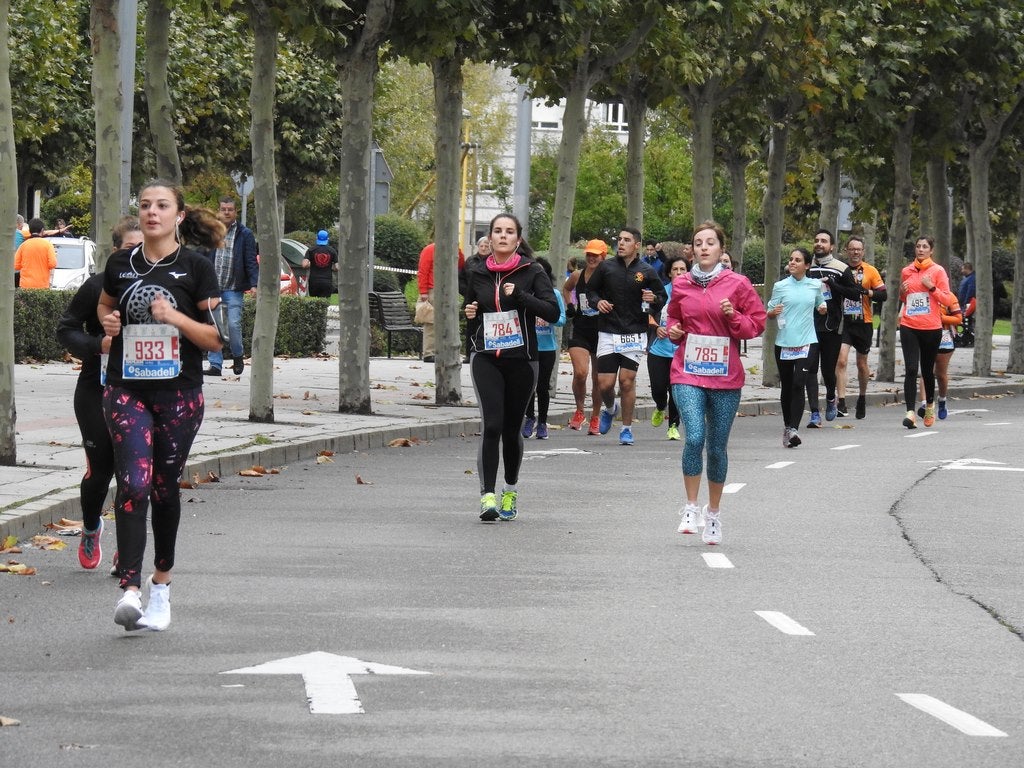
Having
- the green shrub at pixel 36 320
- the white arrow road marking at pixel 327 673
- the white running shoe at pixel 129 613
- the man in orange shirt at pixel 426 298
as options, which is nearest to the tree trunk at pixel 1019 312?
the man in orange shirt at pixel 426 298

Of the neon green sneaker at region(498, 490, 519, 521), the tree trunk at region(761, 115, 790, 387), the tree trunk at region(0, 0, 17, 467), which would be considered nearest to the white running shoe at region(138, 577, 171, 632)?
the neon green sneaker at region(498, 490, 519, 521)

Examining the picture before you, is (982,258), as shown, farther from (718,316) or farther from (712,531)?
(712,531)

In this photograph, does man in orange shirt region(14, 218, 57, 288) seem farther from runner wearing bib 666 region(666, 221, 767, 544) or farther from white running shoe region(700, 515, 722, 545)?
white running shoe region(700, 515, 722, 545)

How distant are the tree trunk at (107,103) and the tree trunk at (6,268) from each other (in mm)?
1422

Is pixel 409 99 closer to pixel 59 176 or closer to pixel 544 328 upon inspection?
pixel 59 176

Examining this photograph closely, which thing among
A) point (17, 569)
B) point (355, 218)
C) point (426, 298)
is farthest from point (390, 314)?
point (17, 569)

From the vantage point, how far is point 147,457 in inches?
309

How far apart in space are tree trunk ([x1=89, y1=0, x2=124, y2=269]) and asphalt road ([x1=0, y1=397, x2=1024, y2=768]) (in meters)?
2.34

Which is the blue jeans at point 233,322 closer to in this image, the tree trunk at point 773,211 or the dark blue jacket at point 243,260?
the dark blue jacket at point 243,260

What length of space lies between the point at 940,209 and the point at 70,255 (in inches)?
677

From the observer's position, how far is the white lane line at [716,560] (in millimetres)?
10216

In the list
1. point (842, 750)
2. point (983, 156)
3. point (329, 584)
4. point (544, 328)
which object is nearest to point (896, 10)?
point (983, 156)

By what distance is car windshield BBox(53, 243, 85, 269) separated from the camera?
38697 mm

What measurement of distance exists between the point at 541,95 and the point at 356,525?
13670 millimetres
